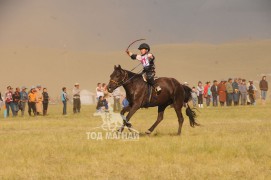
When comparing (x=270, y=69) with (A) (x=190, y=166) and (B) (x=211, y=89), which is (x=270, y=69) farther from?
(A) (x=190, y=166)

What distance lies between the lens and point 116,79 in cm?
1577

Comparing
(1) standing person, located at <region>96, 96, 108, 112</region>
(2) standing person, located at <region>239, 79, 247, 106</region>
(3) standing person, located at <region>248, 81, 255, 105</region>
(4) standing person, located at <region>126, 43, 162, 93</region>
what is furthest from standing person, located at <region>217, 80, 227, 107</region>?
(4) standing person, located at <region>126, 43, 162, 93</region>

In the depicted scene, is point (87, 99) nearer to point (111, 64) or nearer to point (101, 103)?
point (101, 103)

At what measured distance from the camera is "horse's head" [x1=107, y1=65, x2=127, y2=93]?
15.7m

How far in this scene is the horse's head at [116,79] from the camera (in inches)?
619

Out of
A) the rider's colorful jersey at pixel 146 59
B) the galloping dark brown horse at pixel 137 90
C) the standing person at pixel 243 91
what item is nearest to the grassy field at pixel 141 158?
the galloping dark brown horse at pixel 137 90

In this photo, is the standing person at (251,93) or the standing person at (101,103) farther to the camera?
the standing person at (251,93)

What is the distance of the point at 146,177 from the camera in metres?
9.56

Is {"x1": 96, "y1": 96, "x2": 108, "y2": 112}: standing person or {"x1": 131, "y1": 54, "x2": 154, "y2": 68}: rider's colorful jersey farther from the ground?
{"x1": 131, "y1": 54, "x2": 154, "y2": 68}: rider's colorful jersey

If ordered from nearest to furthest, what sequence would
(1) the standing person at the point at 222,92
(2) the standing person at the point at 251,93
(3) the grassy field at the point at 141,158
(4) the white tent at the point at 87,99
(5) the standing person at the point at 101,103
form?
(3) the grassy field at the point at 141,158
(5) the standing person at the point at 101,103
(1) the standing person at the point at 222,92
(2) the standing person at the point at 251,93
(4) the white tent at the point at 87,99

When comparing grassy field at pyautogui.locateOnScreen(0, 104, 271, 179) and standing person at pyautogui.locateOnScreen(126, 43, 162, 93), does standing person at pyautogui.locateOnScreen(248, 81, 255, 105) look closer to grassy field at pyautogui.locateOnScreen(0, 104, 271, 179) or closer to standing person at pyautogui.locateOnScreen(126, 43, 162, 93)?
grassy field at pyautogui.locateOnScreen(0, 104, 271, 179)

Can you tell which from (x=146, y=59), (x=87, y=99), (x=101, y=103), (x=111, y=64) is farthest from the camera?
(x=111, y=64)

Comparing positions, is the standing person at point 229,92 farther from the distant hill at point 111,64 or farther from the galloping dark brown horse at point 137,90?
the distant hill at point 111,64

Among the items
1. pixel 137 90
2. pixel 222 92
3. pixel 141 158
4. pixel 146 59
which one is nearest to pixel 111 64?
pixel 222 92
